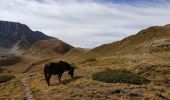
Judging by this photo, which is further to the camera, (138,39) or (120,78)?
(138,39)

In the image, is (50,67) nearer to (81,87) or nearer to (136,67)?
(81,87)

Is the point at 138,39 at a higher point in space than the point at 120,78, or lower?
higher

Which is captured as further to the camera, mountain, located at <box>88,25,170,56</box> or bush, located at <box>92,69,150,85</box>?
mountain, located at <box>88,25,170,56</box>

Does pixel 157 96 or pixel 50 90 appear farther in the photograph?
pixel 50 90

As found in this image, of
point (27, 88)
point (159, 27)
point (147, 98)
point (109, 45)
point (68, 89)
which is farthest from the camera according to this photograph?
point (109, 45)

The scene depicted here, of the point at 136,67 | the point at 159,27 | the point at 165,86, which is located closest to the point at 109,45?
the point at 159,27

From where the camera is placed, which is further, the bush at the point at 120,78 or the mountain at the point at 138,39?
the mountain at the point at 138,39

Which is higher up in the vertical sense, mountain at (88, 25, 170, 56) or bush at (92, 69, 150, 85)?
mountain at (88, 25, 170, 56)

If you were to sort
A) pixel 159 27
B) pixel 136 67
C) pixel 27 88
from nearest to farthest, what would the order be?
pixel 27 88
pixel 136 67
pixel 159 27

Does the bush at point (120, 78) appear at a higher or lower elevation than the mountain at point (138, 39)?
lower

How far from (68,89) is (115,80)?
4969mm

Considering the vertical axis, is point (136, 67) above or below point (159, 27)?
below

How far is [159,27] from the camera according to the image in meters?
110

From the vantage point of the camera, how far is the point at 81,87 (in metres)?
33.4
